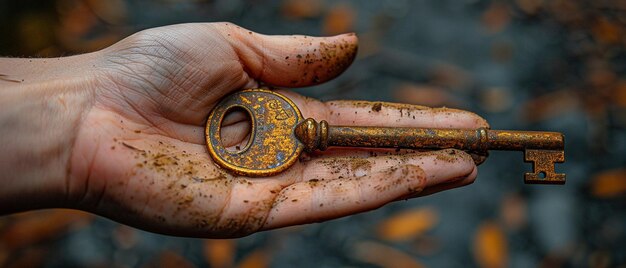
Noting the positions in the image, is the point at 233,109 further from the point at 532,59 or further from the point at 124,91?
the point at 532,59

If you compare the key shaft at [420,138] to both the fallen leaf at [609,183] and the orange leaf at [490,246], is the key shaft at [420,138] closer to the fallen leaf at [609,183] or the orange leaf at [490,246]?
the orange leaf at [490,246]

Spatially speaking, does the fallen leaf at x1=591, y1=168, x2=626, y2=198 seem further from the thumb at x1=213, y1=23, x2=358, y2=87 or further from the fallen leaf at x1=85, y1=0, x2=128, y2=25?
the fallen leaf at x1=85, y1=0, x2=128, y2=25

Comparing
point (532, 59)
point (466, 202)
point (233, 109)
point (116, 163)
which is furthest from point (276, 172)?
point (532, 59)

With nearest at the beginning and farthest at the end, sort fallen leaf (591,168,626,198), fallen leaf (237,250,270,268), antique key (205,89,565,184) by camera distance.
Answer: antique key (205,89,565,184) < fallen leaf (237,250,270,268) < fallen leaf (591,168,626,198)

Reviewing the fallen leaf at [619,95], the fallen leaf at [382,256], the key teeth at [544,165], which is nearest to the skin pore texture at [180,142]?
the key teeth at [544,165]

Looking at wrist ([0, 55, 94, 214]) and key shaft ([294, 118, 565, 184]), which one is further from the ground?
Answer: wrist ([0, 55, 94, 214])

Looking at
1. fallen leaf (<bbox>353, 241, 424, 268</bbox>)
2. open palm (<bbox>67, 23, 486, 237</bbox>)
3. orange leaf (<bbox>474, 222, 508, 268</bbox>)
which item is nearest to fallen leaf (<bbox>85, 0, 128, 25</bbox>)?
open palm (<bbox>67, 23, 486, 237</bbox>)

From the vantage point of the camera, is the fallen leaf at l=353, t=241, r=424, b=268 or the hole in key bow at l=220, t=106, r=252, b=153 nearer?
the hole in key bow at l=220, t=106, r=252, b=153

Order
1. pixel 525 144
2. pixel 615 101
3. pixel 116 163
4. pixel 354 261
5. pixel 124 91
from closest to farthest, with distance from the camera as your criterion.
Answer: pixel 116 163 < pixel 124 91 < pixel 525 144 < pixel 354 261 < pixel 615 101
